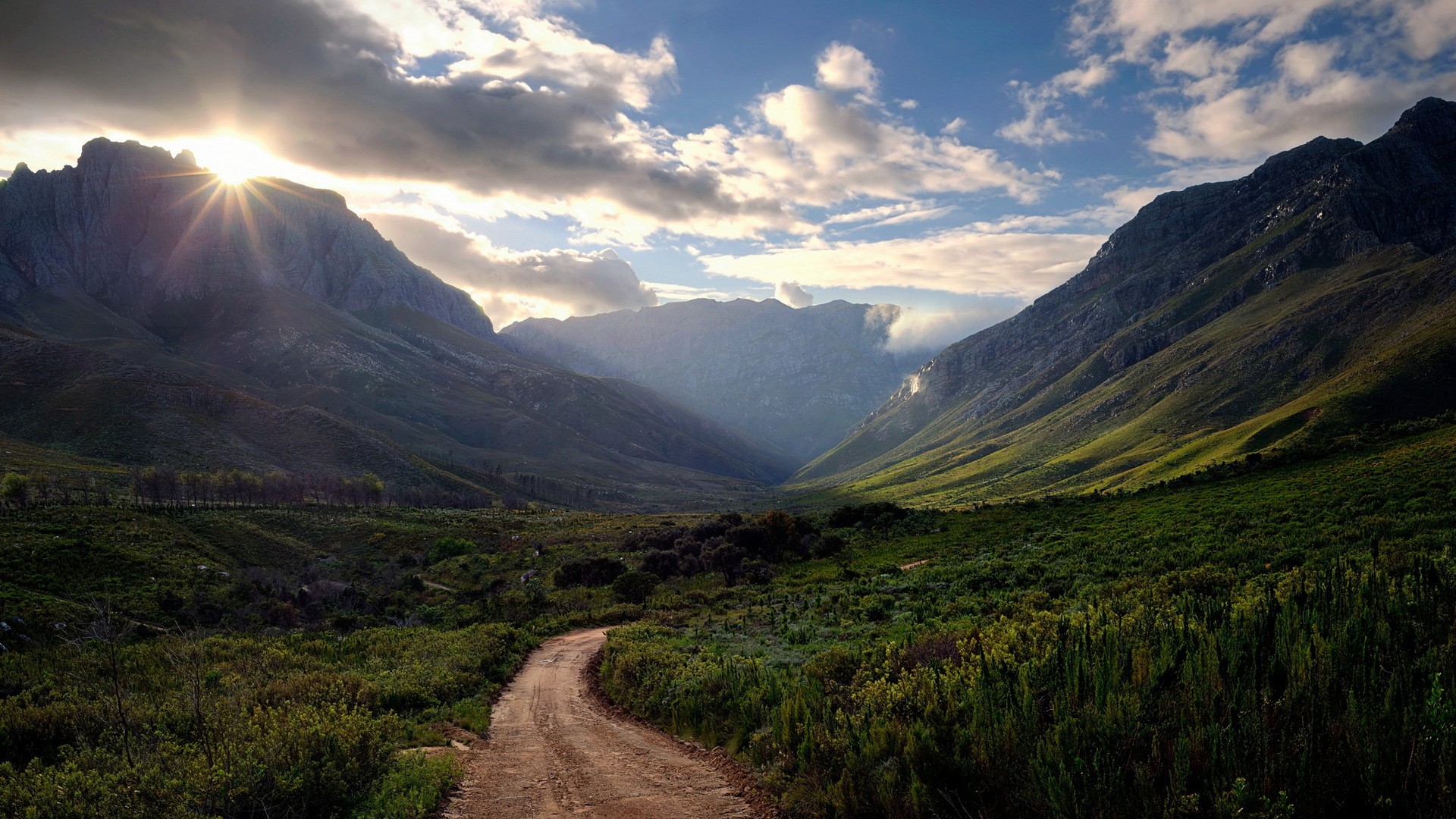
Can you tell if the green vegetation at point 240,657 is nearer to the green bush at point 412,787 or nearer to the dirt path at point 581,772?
the green bush at point 412,787

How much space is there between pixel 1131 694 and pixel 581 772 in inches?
396

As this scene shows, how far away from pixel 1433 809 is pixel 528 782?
1262 centimetres

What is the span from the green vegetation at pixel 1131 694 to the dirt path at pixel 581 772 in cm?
106

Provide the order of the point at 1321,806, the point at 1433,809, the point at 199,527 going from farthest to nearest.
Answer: the point at 199,527 → the point at 1321,806 → the point at 1433,809

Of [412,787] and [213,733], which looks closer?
[213,733]

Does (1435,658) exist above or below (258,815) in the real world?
above

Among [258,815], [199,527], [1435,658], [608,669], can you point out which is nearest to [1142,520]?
[608,669]

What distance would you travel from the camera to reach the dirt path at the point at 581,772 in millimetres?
10789

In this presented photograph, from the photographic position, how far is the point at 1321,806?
5805mm

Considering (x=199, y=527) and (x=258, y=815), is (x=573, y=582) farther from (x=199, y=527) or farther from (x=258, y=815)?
(x=258, y=815)

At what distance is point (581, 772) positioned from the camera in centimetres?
1270

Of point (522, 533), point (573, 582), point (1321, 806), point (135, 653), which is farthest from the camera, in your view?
point (522, 533)

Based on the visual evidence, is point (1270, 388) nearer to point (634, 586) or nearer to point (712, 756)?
point (634, 586)

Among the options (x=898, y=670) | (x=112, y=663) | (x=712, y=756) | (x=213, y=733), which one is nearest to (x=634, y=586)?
(x=712, y=756)
